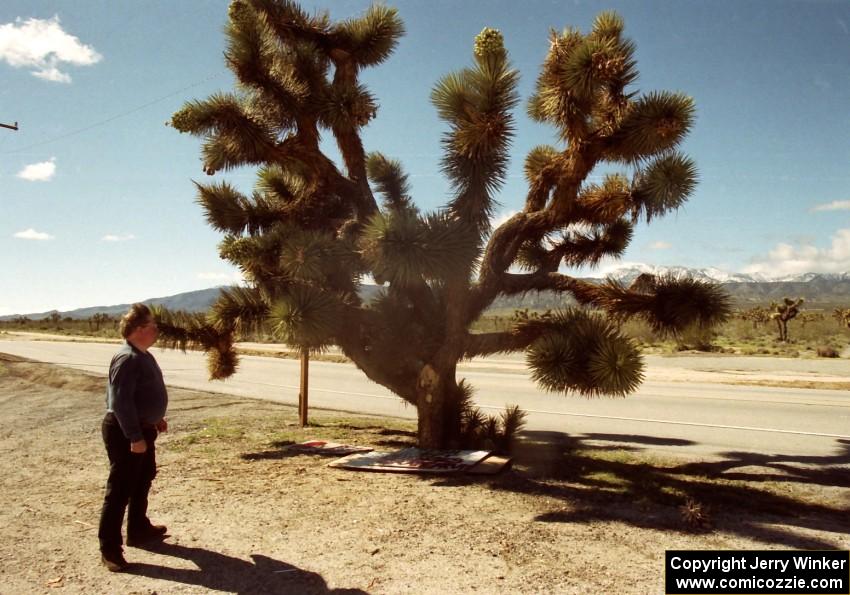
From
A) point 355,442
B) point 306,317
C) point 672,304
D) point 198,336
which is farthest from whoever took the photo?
point 355,442

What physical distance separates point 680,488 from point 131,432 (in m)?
4.58

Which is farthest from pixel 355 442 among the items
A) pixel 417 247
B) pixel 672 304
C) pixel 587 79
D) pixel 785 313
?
pixel 785 313

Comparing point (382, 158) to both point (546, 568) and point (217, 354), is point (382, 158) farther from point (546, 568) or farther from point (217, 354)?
point (546, 568)

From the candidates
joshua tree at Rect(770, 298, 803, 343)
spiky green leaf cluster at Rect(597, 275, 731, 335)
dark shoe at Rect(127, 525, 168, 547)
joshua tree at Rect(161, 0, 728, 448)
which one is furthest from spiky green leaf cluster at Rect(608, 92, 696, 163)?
joshua tree at Rect(770, 298, 803, 343)

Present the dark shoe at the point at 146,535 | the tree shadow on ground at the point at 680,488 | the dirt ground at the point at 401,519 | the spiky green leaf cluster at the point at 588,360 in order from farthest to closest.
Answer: the spiky green leaf cluster at the point at 588,360, the tree shadow on ground at the point at 680,488, the dark shoe at the point at 146,535, the dirt ground at the point at 401,519

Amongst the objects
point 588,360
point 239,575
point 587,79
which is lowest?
point 239,575

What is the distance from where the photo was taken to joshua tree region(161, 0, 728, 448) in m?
5.85

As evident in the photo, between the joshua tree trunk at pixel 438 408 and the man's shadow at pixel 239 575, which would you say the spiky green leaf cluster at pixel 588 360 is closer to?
the joshua tree trunk at pixel 438 408

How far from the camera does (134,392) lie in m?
4.13

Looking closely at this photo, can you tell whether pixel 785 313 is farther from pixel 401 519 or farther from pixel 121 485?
pixel 121 485

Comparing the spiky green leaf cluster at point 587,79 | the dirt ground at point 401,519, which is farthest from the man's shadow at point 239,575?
the spiky green leaf cluster at point 587,79

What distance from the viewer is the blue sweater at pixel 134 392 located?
402 centimetres

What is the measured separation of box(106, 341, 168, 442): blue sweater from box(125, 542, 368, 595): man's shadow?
0.83 m

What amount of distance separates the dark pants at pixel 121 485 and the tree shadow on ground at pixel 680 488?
2669 millimetres
